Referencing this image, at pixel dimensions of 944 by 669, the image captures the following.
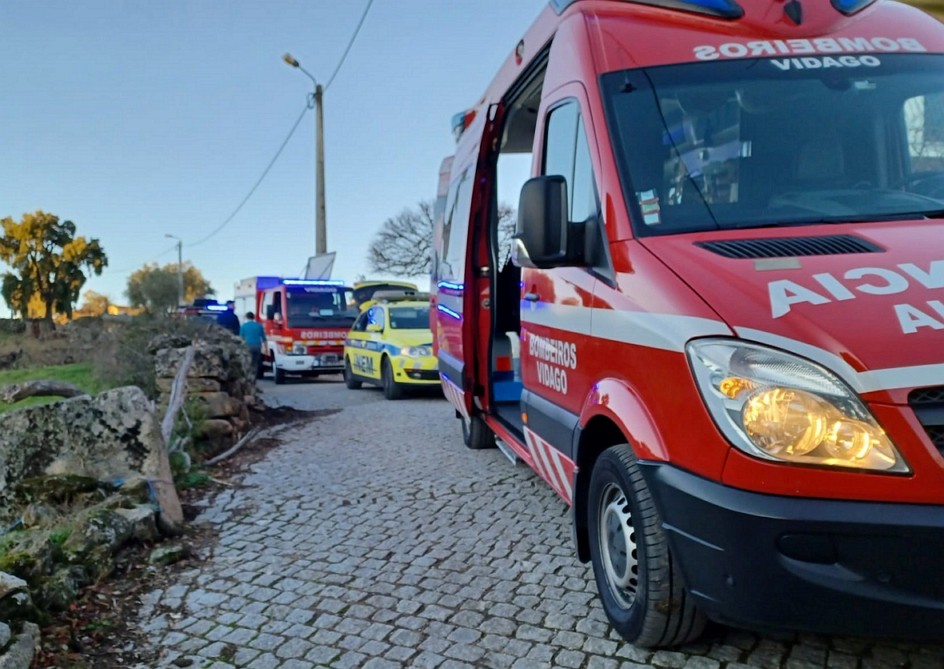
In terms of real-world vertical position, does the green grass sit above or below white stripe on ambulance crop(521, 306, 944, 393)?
Answer: below

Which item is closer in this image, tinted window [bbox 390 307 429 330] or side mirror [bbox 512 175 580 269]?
side mirror [bbox 512 175 580 269]

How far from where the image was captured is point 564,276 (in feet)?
12.2

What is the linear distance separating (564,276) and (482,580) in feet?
5.41

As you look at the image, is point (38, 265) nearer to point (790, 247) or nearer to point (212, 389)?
point (212, 389)

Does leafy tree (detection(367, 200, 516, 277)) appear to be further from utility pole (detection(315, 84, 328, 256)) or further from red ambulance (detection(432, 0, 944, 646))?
red ambulance (detection(432, 0, 944, 646))

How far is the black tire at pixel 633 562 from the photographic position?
111 inches

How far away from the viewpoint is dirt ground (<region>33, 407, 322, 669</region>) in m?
3.27

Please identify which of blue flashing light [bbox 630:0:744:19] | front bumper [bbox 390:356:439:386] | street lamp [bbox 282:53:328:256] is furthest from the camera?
street lamp [bbox 282:53:328:256]

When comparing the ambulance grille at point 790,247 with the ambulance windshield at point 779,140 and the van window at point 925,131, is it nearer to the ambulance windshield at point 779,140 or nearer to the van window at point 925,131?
the ambulance windshield at point 779,140

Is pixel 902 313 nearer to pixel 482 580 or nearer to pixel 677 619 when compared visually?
pixel 677 619

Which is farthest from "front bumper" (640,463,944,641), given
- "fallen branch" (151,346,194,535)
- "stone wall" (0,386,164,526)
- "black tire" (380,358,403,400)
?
"black tire" (380,358,403,400)

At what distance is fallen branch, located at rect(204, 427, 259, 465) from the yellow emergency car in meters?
3.22

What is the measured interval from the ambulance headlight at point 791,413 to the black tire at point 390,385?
387 inches

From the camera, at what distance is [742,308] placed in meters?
2.48
